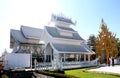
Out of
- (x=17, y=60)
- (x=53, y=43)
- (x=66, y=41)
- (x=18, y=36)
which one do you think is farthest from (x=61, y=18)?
(x=17, y=60)

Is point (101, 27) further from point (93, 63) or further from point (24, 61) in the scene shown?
point (24, 61)

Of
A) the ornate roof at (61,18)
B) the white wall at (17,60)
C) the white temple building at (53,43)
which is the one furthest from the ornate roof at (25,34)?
the white wall at (17,60)

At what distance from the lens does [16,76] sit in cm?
2177

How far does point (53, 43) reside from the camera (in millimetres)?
35031

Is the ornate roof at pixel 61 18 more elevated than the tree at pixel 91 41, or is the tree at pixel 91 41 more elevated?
the ornate roof at pixel 61 18

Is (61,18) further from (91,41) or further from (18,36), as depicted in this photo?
(91,41)

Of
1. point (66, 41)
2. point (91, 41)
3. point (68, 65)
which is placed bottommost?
point (68, 65)

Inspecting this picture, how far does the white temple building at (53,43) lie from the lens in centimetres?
3556

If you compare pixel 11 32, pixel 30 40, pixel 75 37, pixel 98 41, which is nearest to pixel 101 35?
pixel 98 41

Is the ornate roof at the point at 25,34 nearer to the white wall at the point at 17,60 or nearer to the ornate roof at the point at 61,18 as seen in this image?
the ornate roof at the point at 61,18

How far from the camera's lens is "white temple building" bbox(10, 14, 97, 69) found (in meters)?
35.6

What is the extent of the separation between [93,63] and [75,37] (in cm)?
697

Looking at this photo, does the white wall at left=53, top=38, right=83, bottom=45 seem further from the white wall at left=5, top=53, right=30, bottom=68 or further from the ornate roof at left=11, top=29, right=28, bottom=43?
the ornate roof at left=11, top=29, right=28, bottom=43

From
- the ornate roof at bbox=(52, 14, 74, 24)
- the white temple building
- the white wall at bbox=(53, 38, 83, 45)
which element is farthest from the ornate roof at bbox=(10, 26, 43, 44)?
the white wall at bbox=(53, 38, 83, 45)
